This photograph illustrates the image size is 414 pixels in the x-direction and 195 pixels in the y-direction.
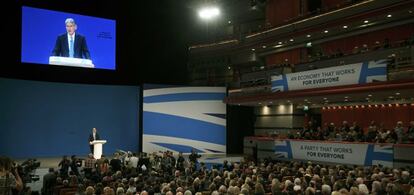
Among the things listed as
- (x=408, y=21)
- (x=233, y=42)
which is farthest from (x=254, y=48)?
(x=408, y=21)

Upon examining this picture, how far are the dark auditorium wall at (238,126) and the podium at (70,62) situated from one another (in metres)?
9.84

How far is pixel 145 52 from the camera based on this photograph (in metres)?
29.3

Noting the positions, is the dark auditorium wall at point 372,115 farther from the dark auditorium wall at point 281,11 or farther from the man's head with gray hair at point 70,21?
the man's head with gray hair at point 70,21

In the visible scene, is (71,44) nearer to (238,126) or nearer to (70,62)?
(70,62)

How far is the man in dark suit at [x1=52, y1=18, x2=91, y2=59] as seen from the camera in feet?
81.8

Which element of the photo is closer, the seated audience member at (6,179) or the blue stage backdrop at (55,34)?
the seated audience member at (6,179)

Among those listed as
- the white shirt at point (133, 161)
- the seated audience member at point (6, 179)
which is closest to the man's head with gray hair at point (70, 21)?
the white shirt at point (133, 161)

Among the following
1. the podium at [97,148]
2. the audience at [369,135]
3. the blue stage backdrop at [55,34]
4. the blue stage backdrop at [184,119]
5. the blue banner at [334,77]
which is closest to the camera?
the audience at [369,135]

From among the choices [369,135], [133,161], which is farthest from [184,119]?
[369,135]

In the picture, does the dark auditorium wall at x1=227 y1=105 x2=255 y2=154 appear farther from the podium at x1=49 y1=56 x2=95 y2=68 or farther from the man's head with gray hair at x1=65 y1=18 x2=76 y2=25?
the man's head with gray hair at x1=65 y1=18 x2=76 y2=25

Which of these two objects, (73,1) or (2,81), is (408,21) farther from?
(2,81)

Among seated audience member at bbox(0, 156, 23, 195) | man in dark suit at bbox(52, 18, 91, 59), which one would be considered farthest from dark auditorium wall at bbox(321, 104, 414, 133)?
seated audience member at bbox(0, 156, 23, 195)

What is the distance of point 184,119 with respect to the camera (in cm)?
2855

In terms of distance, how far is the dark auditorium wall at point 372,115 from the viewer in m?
23.0
